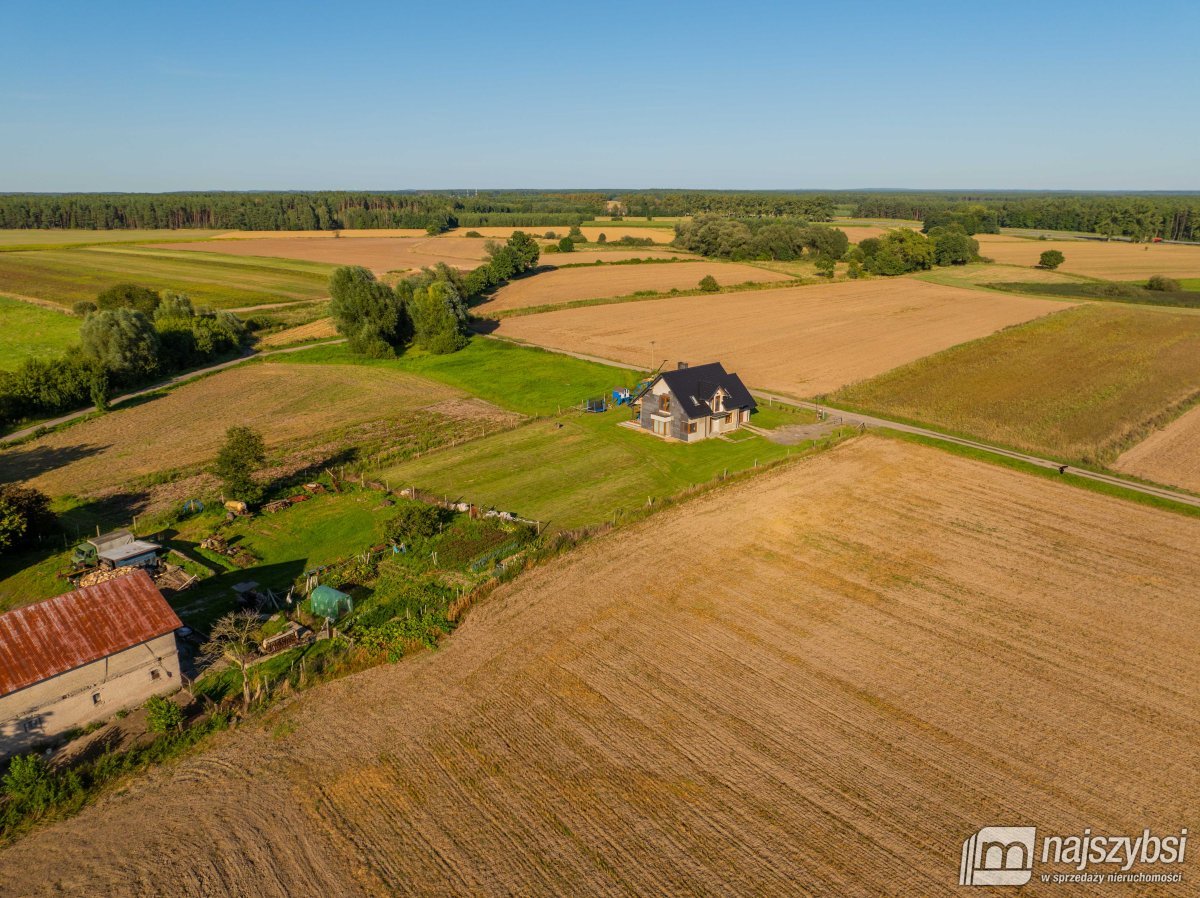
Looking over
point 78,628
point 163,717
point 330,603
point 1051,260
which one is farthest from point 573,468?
point 1051,260

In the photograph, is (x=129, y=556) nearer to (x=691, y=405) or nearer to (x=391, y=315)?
(x=691, y=405)

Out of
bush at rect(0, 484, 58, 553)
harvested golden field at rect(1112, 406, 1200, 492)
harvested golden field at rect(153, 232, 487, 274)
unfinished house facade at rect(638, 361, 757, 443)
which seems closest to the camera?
bush at rect(0, 484, 58, 553)

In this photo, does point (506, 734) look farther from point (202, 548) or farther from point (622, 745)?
point (202, 548)

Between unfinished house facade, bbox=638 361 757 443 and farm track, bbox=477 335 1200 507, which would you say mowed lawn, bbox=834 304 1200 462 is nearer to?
farm track, bbox=477 335 1200 507

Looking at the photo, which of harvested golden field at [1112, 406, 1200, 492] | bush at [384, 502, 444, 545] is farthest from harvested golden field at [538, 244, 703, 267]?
bush at [384, 502, 444, 545]

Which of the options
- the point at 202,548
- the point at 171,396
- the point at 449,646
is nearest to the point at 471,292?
the point at 171,396

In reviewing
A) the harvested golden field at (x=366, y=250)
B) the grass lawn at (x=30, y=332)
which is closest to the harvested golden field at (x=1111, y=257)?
the harvested golden field at (x=366, y=250)

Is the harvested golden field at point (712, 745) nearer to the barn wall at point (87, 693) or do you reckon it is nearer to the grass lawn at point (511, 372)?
the barn wall at point (87, 693)
